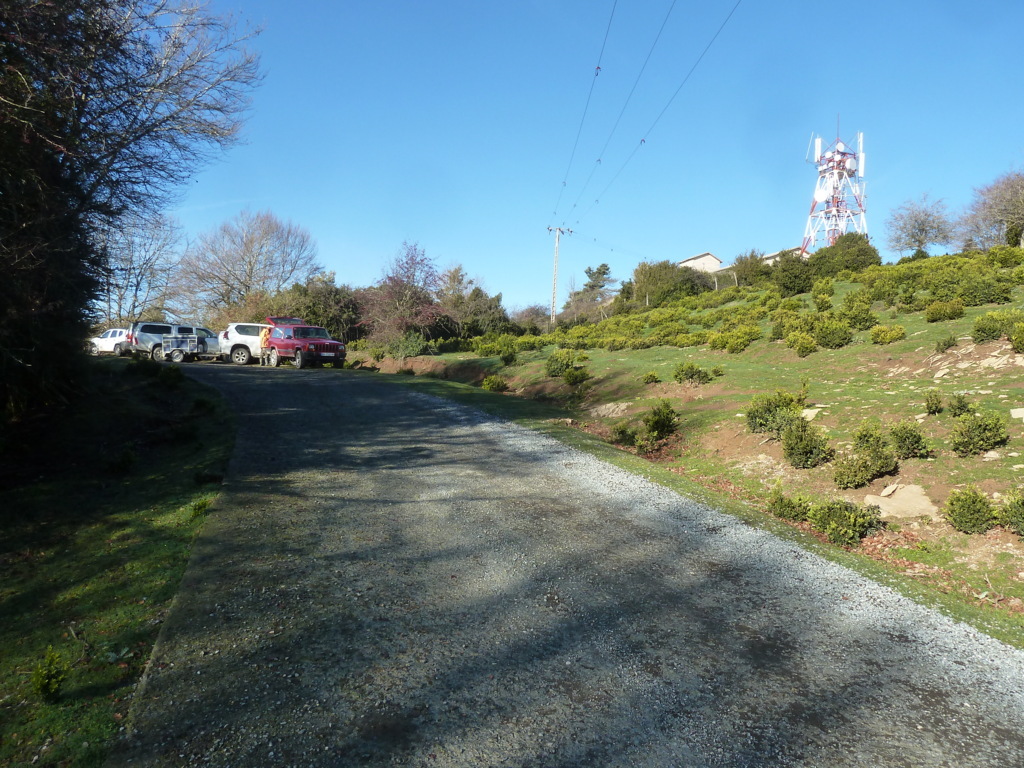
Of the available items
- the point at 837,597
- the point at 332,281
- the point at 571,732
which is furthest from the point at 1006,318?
the point at 332,281

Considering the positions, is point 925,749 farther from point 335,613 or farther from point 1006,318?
point 1006,318

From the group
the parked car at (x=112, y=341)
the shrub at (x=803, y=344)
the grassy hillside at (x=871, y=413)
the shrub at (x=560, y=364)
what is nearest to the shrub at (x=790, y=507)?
the grassy hillside at (x=871, y=413)

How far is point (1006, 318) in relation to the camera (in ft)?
34.1

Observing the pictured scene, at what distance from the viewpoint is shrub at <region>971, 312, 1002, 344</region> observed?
1041cm

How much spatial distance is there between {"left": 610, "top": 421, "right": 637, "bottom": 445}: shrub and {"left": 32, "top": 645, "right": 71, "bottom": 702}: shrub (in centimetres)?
897

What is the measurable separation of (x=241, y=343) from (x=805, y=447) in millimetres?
23437

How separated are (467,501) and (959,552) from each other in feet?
16.3

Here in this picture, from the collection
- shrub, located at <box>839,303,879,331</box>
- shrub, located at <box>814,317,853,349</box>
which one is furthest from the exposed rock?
shrub, located at <box>839,303,879,331</box>

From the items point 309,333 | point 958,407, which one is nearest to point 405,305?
point 309,333

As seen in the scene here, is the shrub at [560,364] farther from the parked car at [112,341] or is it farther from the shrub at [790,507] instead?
the parked car at [112,341]

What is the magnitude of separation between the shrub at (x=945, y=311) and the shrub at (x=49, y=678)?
16995 millimetres

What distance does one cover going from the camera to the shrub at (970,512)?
215 inches

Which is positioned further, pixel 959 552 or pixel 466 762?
pixel 959 552

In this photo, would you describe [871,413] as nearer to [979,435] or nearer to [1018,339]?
[979,435]
